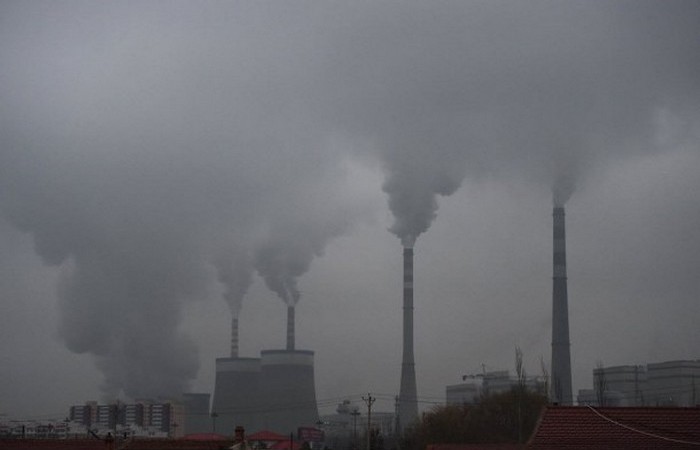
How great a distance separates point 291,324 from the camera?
88.0m

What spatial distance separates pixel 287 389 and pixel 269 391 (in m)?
2.07

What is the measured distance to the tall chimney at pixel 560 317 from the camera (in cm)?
7262

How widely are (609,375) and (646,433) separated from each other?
73330 millimetres

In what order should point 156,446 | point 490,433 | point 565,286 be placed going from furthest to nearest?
point 565,286 < point 490,433 < point 156,446

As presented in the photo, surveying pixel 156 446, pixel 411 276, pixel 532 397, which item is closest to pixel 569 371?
pixel 411 276

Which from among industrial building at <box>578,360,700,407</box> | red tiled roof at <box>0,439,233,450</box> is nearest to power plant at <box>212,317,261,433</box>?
industrial building at <box>578,360,700,407</box>

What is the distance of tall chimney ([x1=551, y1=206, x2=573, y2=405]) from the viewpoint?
72625mm

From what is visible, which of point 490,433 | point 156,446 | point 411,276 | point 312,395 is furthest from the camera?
point 312,395

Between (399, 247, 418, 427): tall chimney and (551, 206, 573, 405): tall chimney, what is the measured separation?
11127 millimetres

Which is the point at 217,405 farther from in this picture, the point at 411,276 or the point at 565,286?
the point at 565,286

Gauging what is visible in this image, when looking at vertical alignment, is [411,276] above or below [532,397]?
above

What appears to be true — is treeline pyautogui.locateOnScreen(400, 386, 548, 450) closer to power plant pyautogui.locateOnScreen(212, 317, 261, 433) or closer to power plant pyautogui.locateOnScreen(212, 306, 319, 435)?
power plant pyautogui.locateOnScreen(212, 306, 319, 435)

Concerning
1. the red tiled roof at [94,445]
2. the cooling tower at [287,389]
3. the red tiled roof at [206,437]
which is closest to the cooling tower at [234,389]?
the cooling tower at [287,389]

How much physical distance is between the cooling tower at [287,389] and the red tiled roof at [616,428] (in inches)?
2403
